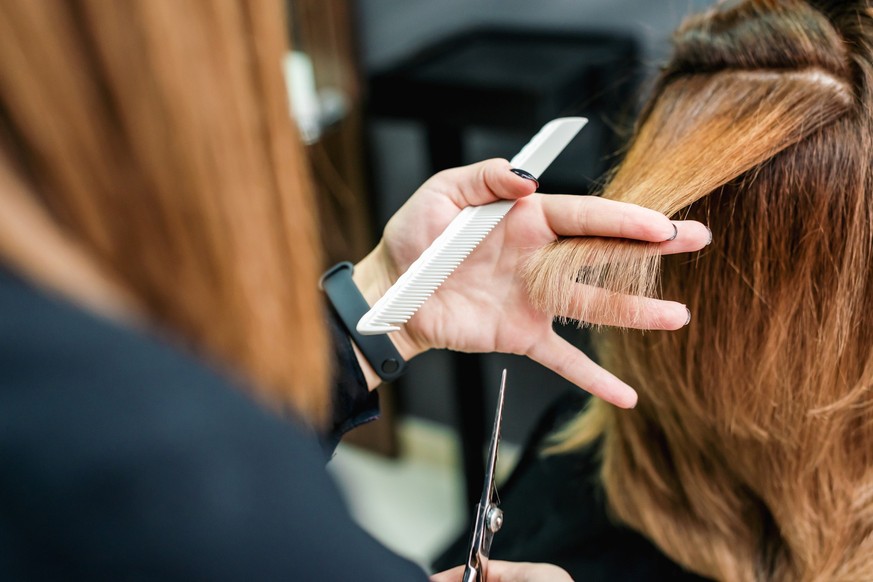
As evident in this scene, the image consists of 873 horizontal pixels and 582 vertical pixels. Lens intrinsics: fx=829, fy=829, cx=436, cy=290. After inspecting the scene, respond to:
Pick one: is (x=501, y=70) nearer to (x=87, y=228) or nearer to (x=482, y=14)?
(x=482, y=14)

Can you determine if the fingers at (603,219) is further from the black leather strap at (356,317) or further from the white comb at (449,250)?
the black leather strap at (356,317)

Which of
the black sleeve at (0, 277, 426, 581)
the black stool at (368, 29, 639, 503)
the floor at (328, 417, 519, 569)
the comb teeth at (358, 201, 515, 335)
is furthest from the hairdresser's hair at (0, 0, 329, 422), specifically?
the floor at (328, 417, 519, 569)

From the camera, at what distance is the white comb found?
65 centimetres

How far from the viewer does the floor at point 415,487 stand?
1980 millimetres

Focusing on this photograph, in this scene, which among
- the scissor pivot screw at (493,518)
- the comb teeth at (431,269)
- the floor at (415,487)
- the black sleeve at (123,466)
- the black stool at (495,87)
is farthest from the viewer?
the floor at (415,487)

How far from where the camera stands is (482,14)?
1.70 m

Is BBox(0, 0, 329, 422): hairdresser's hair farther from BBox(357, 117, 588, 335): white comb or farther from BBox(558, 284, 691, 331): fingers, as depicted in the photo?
BBox(558, 284, 691, 331): fingers

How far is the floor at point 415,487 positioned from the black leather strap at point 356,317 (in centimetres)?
108

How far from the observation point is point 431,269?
690 mm

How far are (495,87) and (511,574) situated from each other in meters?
0.92

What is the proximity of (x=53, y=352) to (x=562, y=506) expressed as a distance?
2.49 feet

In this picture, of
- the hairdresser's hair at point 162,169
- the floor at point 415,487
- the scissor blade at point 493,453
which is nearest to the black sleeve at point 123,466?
the hairdresser's hair at point 162,169

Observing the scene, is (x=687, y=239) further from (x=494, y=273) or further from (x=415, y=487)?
(x=415, y=487)

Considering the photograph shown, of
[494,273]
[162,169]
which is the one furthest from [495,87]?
[162,169]
